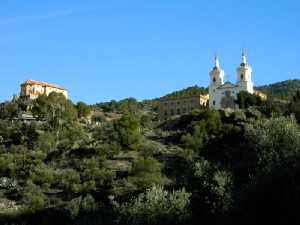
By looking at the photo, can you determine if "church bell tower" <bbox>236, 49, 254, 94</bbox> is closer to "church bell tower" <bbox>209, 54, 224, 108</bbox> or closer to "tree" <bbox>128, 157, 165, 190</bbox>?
"church bell tower" <bbox>209, 54, 224, 108</bbox>

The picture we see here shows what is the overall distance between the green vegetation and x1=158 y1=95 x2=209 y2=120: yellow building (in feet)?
44.5

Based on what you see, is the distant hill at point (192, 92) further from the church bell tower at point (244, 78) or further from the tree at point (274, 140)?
the tree at point (274, 140)

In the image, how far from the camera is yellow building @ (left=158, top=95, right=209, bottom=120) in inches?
3917

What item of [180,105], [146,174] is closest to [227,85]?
[180,105]

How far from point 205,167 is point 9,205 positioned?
20961 mm

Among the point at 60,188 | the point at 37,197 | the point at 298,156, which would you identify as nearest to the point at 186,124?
the point at 60,188

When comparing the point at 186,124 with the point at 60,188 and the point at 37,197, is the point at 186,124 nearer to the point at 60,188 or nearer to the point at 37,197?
the point at 60,188

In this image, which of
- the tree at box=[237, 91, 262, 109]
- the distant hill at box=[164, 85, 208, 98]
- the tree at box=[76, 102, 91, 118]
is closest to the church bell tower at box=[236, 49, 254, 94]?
the tree at box=[237, 91, 262, 109]

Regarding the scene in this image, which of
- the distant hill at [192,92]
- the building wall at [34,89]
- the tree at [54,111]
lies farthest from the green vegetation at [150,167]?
the distant hill at [192,92]

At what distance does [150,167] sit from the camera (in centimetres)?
5441

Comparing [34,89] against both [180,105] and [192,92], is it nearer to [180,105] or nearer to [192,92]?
[192,92]

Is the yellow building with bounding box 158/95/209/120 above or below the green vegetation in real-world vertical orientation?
above

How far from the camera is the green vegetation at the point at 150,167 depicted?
86.5ft

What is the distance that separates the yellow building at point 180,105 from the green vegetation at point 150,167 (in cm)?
1358
